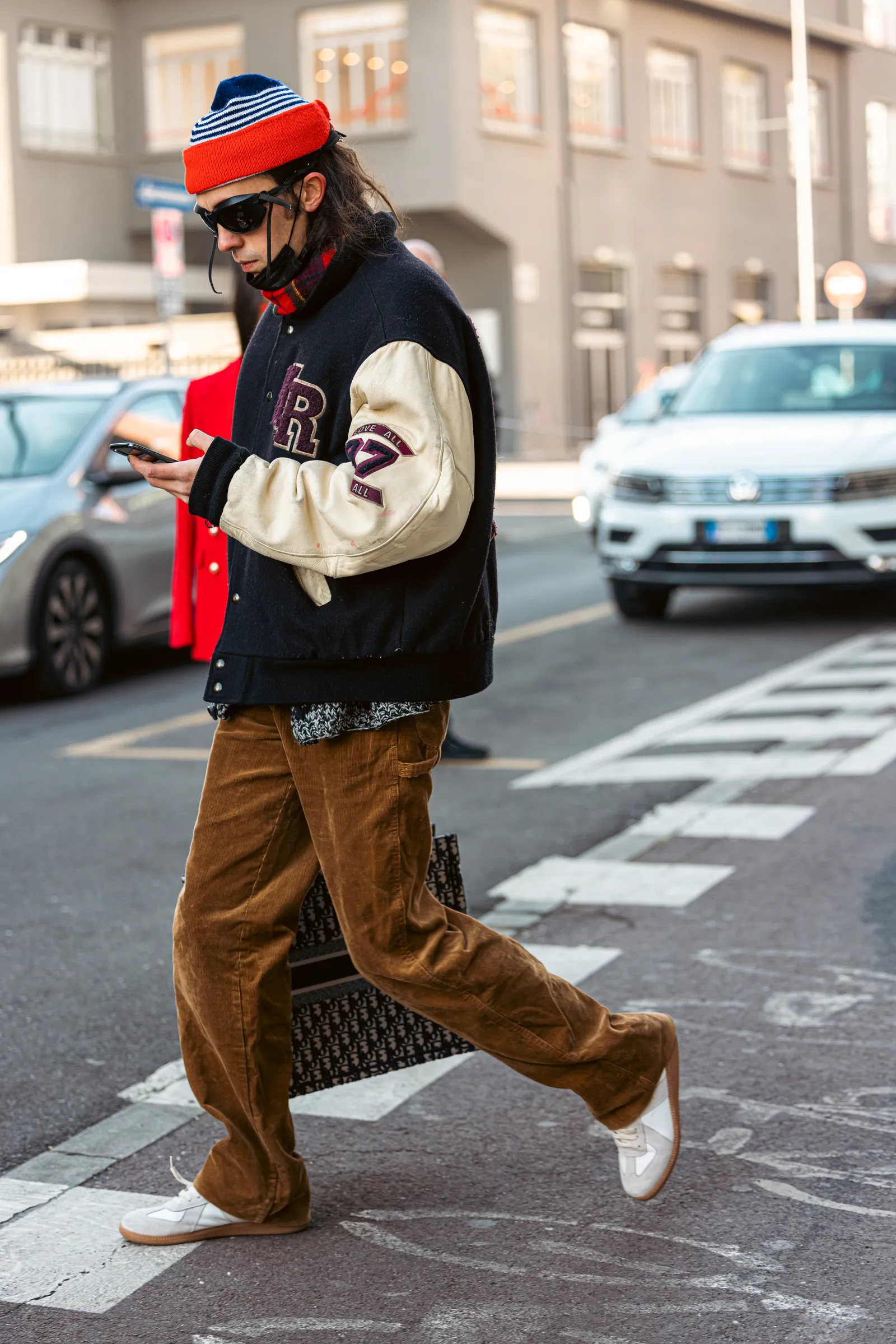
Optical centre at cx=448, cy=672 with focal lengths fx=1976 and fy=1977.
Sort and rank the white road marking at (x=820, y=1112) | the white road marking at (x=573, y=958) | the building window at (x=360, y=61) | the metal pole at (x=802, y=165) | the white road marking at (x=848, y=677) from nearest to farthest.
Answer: the white road marking at (x=820, y=1112)
the white road marking at (x=573, y=958)
the white road marking at (x=848, y=677)
the building window at (x=360, y=61)
the metal pole at (x=802, y=165)

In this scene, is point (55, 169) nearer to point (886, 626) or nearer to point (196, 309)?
point (196, 309)

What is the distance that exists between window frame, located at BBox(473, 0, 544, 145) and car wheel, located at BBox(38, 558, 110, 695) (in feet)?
84.6

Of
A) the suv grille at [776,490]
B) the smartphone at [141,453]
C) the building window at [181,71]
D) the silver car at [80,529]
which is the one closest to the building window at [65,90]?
the building window at [181,71]

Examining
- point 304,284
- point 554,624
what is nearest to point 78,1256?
point 304,284

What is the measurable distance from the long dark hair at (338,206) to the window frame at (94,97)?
3302 centimetres

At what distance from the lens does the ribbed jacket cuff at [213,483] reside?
118 inches

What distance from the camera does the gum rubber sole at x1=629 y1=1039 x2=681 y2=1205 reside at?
11.3ft

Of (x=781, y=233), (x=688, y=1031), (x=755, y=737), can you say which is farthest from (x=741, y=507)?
(x=781, y=233)

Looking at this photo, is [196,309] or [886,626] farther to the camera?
[196,309]

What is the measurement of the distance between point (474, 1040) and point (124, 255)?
35.6 metres

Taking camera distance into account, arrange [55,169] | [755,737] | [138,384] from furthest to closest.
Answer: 1. [55,169]
2. [138,384]
3. [755,737]

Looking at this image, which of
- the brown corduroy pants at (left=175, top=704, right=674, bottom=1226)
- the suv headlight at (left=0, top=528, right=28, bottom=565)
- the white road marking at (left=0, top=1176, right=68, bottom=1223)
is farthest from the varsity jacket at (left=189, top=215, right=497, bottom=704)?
the white road marking at (left=0, top=1176, right=68, bottom=1223)

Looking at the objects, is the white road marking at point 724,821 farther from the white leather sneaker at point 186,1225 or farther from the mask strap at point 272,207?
the mask strap at point 272,207

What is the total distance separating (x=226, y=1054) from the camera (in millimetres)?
3322
